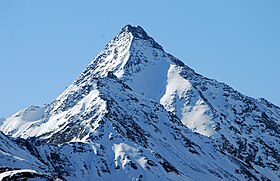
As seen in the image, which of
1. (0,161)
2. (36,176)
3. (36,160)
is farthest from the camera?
(36,160)

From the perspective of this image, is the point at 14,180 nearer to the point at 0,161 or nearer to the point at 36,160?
the point at 0,161

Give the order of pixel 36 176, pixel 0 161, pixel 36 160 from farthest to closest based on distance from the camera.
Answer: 1. pixel 36 160
2. pixel 0 161
3. pixel 36 176

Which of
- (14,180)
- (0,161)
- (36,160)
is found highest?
(36,160)

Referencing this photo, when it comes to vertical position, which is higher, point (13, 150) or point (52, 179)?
point (13, 150)

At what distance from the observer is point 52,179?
183ft

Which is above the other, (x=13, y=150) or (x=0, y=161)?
(x=13, y=150)

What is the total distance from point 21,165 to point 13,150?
30.4 metres

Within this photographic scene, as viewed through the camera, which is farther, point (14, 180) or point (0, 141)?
point (0, 141)

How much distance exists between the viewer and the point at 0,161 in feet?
552

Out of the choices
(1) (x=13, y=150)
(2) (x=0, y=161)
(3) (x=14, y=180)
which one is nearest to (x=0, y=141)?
(1) (x=13, y=150)

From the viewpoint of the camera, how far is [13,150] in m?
199

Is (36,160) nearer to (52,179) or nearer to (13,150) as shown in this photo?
(13,150)

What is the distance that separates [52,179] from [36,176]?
1.39m

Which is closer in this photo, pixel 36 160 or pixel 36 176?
pixel 36 176
